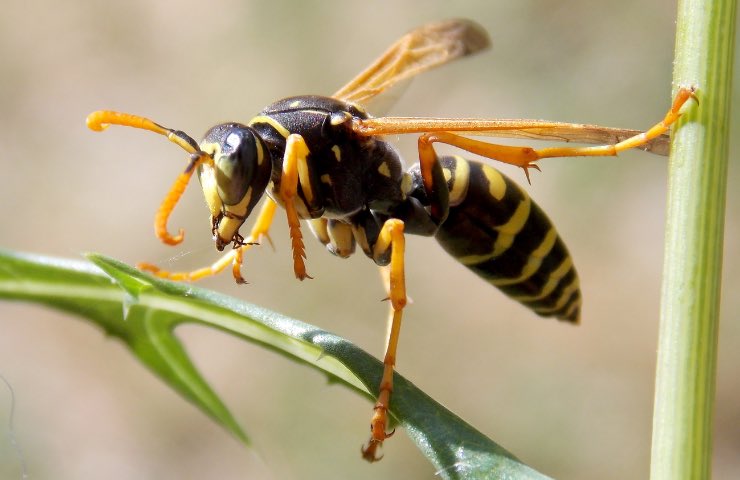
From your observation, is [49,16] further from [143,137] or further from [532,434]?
[532,434]

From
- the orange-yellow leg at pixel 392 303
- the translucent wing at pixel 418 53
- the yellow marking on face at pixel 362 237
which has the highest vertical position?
the translucent wing at pixel 418 53

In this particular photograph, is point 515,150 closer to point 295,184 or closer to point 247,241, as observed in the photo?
point 295,184

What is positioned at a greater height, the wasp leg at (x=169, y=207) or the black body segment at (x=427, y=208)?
the black body segment at (x=427, y=208)

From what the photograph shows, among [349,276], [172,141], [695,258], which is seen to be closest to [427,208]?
[172,141]

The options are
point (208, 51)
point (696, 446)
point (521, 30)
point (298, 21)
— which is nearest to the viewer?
point (696, 446)

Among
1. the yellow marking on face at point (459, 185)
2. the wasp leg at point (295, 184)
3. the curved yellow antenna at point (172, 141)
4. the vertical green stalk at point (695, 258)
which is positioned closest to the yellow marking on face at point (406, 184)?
the yellow marking on face at point (459, 185)

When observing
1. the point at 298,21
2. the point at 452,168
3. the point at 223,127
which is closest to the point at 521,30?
the point at 298,21

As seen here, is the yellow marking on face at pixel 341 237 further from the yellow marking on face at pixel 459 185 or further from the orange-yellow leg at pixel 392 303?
the yellow marking on face at pixel 459 185
